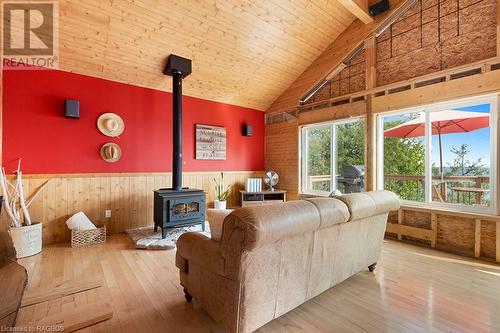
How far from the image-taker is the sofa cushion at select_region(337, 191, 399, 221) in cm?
223

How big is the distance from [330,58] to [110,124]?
14.8 feet

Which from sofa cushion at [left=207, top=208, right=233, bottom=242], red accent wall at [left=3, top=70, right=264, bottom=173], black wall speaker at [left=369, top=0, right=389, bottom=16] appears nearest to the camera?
sofa cushion at [left=207, top=208, right=233, bottom=242]

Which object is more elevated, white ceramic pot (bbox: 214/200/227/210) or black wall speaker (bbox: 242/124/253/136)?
black wall speaker (bbox: 242/124/253/136)

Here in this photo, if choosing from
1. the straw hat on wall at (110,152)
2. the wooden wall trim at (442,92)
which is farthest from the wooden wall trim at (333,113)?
the straw hat on wall at (110,152)

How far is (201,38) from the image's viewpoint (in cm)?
420

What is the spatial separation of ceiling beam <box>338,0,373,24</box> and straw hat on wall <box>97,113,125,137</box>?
430 centimetres

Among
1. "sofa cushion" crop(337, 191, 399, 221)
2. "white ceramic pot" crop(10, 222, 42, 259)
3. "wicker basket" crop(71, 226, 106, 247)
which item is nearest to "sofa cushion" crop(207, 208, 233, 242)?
"sofa cushion" crop(337, 191, 399, 221)

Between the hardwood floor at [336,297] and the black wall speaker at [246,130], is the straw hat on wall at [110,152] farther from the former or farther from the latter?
the black wall speaker at [246,130]

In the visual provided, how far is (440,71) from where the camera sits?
144 inches

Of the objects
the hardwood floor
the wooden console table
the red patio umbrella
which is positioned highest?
the red patio umbrella

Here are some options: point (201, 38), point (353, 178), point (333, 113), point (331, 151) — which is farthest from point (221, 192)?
point (201, 38)

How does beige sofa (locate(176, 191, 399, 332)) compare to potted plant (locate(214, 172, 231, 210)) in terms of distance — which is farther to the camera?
potted plant (locate(214, 172, 231, 210))

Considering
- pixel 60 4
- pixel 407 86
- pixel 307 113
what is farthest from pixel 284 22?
pixel 60 4

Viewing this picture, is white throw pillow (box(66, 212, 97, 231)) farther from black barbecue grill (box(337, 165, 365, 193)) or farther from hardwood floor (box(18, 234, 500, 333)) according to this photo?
black barbecue grill (box(337, 165, 365, 193))
